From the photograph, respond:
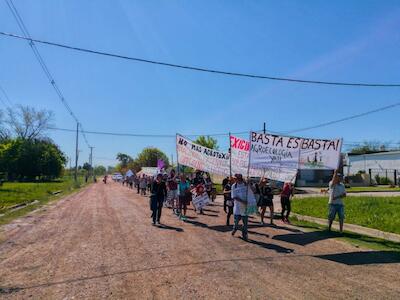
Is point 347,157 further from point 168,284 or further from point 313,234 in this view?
point 168,284

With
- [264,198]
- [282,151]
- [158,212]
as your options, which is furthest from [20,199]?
[282,151]

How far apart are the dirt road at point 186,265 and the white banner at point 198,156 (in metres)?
6.21

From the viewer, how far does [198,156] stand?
19906mm

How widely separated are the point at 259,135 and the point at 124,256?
20.5ft

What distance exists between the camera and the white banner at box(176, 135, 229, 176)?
1975 cm

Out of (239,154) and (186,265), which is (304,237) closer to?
(239,154)

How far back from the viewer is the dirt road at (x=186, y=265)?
6.89 meters

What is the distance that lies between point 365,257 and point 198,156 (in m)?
10.9

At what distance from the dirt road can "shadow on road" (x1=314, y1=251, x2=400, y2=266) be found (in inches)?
0.8

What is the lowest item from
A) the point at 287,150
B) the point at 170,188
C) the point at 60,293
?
the point at 60,293

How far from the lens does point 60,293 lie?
673cm

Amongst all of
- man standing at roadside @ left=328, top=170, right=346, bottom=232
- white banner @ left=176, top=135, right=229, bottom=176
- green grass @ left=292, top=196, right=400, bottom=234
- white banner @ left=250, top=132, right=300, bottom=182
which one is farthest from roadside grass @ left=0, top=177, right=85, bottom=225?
green grass @ left=292, top=196, right=400, bottom=234

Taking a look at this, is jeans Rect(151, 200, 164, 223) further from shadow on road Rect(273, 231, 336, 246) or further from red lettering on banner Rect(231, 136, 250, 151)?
shadow on road Rect(273, 231, 336, 246)

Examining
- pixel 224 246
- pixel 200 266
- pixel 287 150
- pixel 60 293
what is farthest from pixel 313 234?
pixel 60 293
